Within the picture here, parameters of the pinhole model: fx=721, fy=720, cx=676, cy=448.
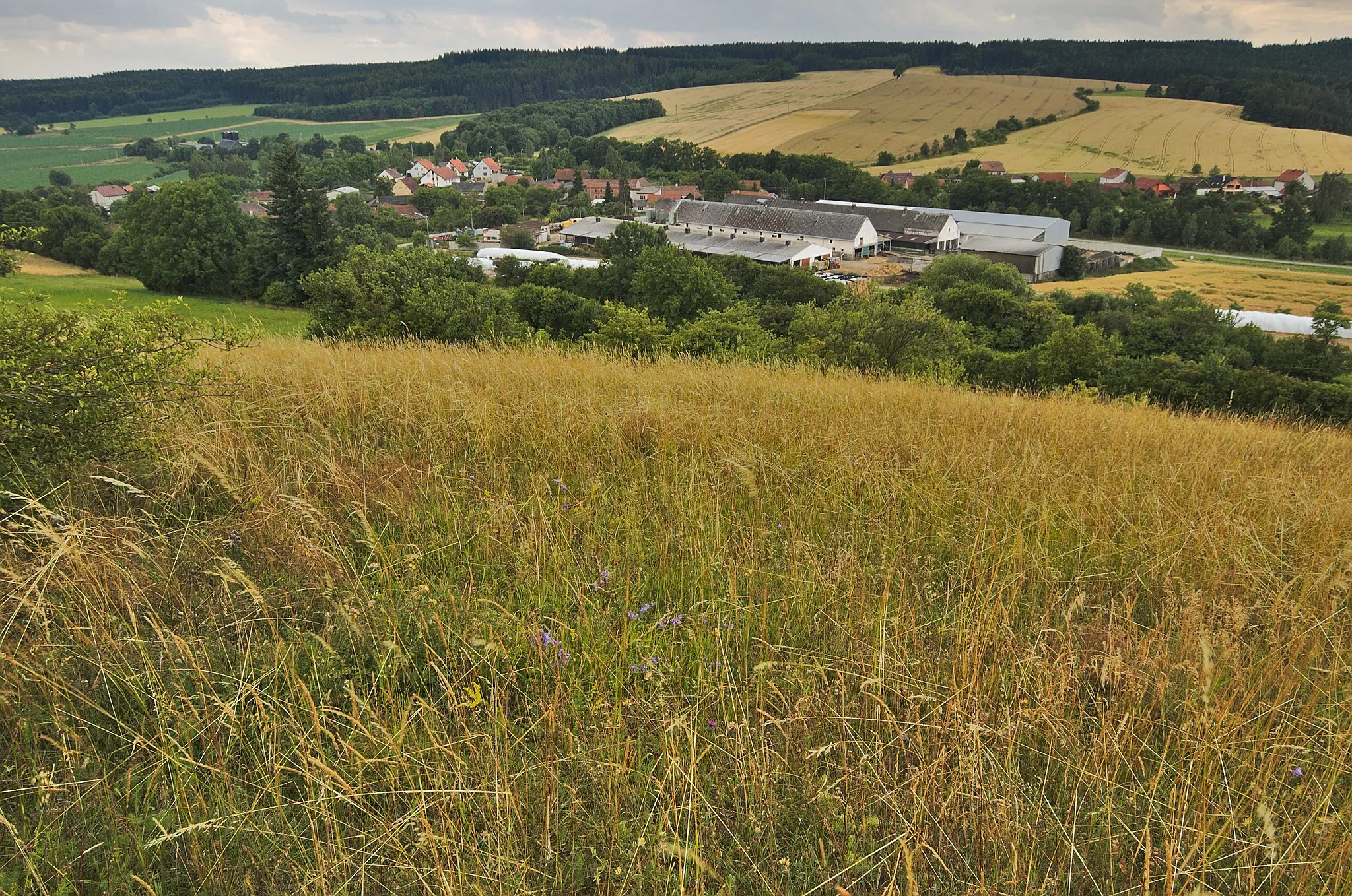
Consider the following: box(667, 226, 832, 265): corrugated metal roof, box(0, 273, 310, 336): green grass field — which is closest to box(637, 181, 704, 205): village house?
box(667, 226, 832, 265): corrugated metal roof

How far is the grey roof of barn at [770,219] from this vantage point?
227ft

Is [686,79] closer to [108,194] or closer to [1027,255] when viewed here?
[108,194]

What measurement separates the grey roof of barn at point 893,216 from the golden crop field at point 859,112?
74.5ft

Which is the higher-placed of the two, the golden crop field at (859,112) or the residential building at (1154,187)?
the golden crop field at (859,112)

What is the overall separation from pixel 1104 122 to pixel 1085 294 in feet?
237

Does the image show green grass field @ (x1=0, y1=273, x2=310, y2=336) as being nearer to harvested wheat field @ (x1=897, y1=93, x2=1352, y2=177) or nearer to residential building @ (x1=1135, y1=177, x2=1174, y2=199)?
residential building @ (x1=1135, y1=177, x2=1174, y2=199)

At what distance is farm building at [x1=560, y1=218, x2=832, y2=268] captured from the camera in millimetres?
63312

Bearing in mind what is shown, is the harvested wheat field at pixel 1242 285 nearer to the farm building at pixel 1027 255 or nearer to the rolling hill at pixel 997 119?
the farm building at pixel 1027 255

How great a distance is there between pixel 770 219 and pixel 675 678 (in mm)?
74311

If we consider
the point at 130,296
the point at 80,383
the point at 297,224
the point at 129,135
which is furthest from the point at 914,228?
the point at 129,135

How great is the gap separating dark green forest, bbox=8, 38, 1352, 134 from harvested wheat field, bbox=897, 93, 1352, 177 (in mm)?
7683

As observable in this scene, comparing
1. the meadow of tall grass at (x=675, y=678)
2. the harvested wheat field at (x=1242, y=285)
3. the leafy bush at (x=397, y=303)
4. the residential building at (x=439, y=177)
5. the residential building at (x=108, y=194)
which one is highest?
the residential building at (x=439, y=177)

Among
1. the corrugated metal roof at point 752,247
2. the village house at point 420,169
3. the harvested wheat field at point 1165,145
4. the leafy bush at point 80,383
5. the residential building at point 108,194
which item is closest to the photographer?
the leafy bush at point 80,383

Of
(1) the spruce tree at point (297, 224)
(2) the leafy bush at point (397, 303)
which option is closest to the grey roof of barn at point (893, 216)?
(1) the spruce tree at point (297, 224)
